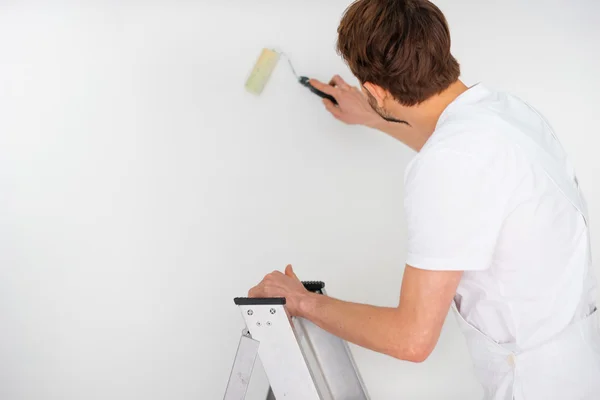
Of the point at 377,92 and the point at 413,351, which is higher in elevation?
the point at 377,92

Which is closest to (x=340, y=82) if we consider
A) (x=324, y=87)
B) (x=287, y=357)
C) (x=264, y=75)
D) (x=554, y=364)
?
(x=324, y=87)

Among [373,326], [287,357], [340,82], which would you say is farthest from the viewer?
[340,82]

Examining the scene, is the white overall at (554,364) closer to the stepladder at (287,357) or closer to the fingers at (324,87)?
the stepladder at (287,357)

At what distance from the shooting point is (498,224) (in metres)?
→ 1.16

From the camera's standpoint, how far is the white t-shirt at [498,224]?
1.14 metres

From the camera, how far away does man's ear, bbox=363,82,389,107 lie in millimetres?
1261

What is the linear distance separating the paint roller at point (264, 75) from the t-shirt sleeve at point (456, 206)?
2.39ft

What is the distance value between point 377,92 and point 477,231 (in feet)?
1.00

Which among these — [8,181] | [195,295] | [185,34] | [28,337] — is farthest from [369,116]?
[28,337]

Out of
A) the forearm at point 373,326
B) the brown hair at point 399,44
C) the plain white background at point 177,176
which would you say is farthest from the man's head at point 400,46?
the plain white background at point 177,176

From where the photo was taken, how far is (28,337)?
183 cm

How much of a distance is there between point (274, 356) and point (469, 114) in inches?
22.2

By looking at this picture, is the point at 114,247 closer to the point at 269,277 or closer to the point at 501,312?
the point at 269,277

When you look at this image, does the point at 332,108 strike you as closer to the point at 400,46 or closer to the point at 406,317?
the point at 400,46
